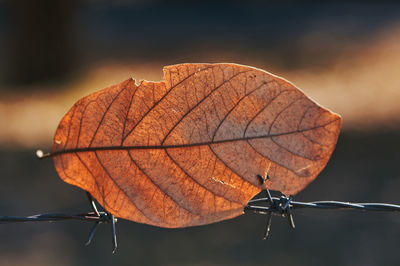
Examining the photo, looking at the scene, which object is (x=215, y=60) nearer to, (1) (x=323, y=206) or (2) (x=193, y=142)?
(1) (x=323, y=206)

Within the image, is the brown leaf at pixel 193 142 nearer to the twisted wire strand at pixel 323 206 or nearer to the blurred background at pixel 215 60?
the twisted wire strand at pixel 323 206

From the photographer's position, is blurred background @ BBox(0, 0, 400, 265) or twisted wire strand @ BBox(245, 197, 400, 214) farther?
blurred background @ BBox(0, 0, 400, 265)

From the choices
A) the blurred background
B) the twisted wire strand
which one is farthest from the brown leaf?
the blurred background

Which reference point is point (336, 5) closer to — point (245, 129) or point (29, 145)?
point (29, 145)

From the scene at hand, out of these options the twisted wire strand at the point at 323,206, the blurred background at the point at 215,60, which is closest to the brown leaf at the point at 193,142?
the twisted wire strand at the point at 323,206

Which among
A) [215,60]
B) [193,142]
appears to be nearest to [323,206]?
[193,142]

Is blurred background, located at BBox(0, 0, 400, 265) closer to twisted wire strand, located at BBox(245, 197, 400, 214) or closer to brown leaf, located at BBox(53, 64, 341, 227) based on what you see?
twisted wire strand, located at BBox(245, 197, 400, 214)
